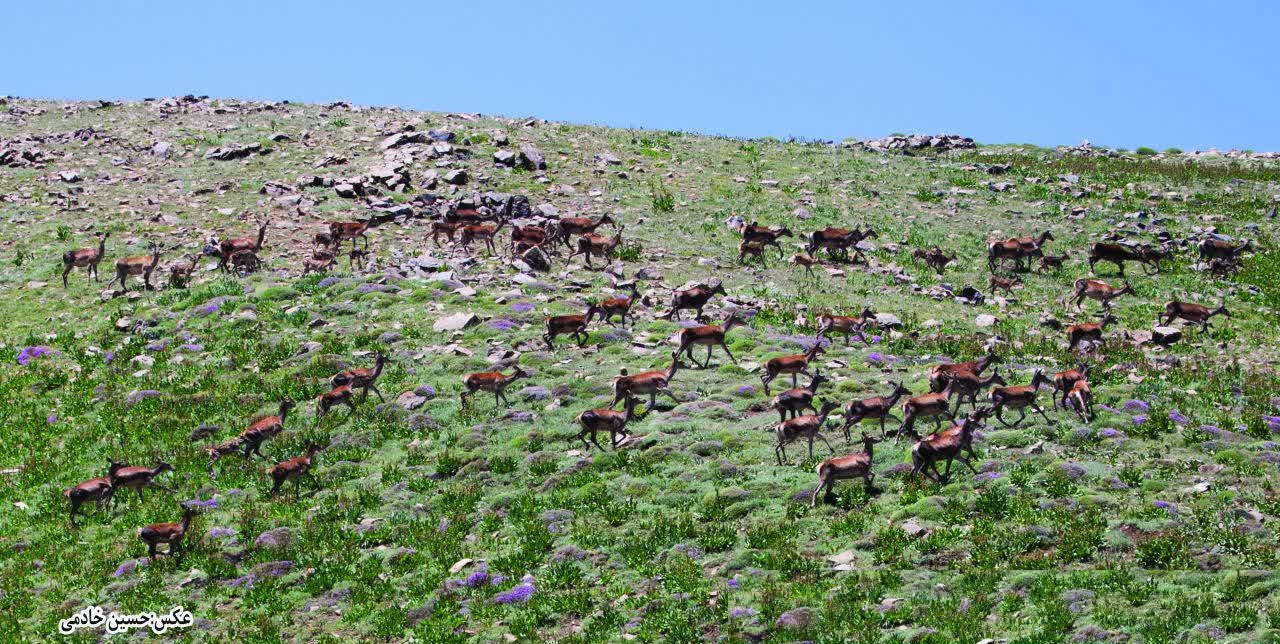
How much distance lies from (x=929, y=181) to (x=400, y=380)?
3028 cm

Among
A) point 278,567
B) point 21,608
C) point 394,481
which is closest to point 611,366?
point 394,481

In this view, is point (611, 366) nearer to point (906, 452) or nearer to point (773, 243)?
point (906, 452)

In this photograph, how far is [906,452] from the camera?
61.0 ft

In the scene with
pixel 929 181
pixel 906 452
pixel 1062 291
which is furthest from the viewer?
pixel 929 181

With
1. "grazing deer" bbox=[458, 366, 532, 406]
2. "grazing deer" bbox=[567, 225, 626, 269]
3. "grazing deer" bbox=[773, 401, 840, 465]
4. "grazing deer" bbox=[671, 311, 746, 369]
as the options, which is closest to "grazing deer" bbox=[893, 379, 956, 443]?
"grazing deer" bbox=[773, 401, 840, 465]

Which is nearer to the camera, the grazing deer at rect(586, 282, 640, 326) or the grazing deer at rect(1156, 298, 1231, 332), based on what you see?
the grazing deer at rect(586, 282, 640, 326)

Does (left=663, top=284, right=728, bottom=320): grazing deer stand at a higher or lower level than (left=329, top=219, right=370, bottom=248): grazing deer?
lower

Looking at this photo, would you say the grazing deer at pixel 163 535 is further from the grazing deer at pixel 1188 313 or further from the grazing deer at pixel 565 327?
the grazing deer at pixel 1188 313

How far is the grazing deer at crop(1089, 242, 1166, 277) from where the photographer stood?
116ft

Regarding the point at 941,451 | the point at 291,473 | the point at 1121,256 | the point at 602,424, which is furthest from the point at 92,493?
the point at 1121,256

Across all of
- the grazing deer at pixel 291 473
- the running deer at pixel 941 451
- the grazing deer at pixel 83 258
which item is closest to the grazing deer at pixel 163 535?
the grazing deer at pixel 291 473

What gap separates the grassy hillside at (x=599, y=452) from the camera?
14.7 meters

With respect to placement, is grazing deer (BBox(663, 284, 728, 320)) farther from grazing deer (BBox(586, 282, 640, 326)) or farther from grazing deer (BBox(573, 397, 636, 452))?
grazing deer (BBox(573, 397, 636, 452))

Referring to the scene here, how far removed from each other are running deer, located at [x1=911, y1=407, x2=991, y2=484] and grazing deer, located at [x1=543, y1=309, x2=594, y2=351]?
939cm
